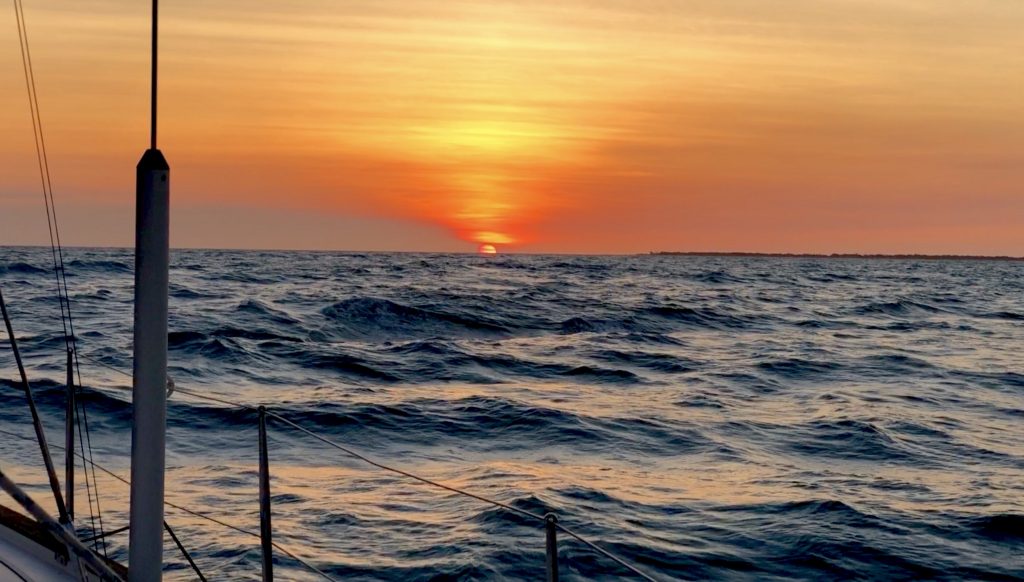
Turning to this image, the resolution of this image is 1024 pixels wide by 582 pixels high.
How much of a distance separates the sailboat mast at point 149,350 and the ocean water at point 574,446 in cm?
485

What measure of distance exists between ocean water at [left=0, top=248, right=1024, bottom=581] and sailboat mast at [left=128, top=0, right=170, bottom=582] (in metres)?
4.85

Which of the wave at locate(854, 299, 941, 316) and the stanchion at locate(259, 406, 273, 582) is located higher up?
the stanchion at locate(259, 406, 273, 582)

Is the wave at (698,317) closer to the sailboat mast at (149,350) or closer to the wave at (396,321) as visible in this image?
the wave at (396,321)

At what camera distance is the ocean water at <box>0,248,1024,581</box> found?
9266 millimetres

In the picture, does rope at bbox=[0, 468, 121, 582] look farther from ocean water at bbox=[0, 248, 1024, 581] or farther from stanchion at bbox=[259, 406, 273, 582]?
ocean water at bbox=[0, 248, 1024, 581]

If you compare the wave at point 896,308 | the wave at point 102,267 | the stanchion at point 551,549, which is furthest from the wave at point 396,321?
the stanchion at point 551,549

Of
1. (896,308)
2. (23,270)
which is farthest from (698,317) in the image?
(23,270)

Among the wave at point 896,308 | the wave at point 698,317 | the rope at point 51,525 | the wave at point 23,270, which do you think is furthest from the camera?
the wave at point 23,270

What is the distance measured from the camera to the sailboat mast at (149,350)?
322 centimetres

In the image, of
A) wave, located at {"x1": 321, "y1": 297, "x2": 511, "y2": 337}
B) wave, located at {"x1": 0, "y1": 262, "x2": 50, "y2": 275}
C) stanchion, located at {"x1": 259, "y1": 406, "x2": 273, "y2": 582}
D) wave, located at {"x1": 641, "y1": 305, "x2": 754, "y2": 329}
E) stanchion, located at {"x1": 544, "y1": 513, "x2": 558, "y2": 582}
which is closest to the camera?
stanchion, located at {"x1": 544, "y1": 513, "x2": 558, "y2": 582}

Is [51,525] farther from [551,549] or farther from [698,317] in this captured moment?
[698,317]

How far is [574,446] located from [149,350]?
11.2 m

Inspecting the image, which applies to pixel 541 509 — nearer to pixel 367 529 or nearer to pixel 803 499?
pixel 367 529

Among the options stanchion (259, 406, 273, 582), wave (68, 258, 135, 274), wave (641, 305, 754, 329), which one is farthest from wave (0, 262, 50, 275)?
stanchion (259, 406, 273, 582)
